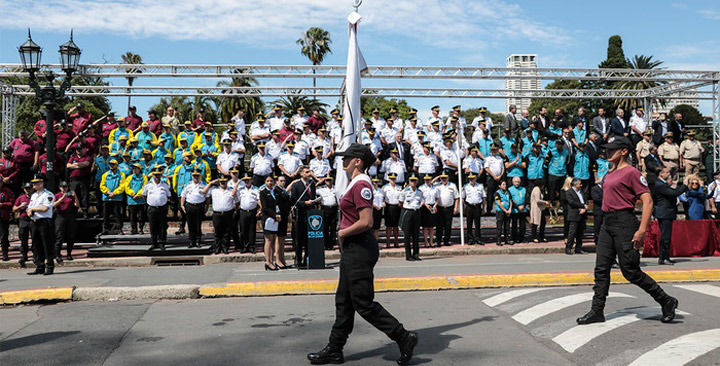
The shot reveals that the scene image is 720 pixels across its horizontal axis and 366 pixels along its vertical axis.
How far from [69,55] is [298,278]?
8.45m

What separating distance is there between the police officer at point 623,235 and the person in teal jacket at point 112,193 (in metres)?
11.7

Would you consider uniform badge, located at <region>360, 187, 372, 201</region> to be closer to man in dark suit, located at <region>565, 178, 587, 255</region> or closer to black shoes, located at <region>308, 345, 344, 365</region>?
black shoes, located at <region>308, 345, 344, 365</region>

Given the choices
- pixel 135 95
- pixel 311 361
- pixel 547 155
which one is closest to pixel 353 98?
pixel 311 361

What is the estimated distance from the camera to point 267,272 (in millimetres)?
11188

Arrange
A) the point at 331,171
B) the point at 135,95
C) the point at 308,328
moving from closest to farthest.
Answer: the point at 308,328 → the point at 331,171 → the point at 135,95

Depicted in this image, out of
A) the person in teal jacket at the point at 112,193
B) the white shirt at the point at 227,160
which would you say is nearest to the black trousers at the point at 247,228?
the white shirt at the point at 227,160

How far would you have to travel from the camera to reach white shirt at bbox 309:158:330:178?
14.9 m

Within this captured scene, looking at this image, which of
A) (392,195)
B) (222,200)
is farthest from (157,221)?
(392,195)

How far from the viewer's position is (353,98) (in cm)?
1010

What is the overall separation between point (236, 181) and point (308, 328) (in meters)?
8.09

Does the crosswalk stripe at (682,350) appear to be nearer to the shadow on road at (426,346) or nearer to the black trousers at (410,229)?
the shadow on road at (426,346)

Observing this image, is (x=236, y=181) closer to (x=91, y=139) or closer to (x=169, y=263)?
(x=169, y=263)

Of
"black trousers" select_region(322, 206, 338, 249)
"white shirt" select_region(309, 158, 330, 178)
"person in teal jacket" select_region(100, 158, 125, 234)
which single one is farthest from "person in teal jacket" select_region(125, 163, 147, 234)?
"black trousers" select_region(322, 206, 338, 249)

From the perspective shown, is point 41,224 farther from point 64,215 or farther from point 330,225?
point 330,225
